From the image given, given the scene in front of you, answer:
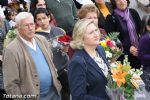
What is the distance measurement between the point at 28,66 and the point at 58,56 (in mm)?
708

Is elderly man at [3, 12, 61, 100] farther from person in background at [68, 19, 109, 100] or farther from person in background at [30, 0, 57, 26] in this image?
person in background at [30, 0, 57, 26]

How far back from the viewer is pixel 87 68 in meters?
3.97

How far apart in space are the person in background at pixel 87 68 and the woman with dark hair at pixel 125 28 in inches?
97.2

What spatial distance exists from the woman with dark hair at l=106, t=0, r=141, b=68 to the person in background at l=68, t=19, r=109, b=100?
97.2 inches

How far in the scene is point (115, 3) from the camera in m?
6.75

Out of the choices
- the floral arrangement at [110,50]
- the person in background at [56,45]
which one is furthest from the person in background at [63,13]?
the floral arrangement at [110,50]

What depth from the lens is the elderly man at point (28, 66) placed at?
172 inches

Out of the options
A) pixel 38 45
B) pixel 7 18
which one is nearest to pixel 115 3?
pixel 7 18

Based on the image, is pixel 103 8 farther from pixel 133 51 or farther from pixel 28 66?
pixel 28 66

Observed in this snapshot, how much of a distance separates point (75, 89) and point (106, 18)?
2.93 metres

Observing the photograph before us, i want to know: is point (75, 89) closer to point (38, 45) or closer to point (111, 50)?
point (38, 45)


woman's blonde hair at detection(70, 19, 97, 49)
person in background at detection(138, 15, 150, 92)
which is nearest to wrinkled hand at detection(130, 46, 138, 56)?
person in background at detection(138, 15, 150, 92)

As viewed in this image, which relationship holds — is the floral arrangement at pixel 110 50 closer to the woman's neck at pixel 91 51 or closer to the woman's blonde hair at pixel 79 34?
the woman's neck at pixel 91 51

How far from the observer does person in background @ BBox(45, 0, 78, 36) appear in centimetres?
645
